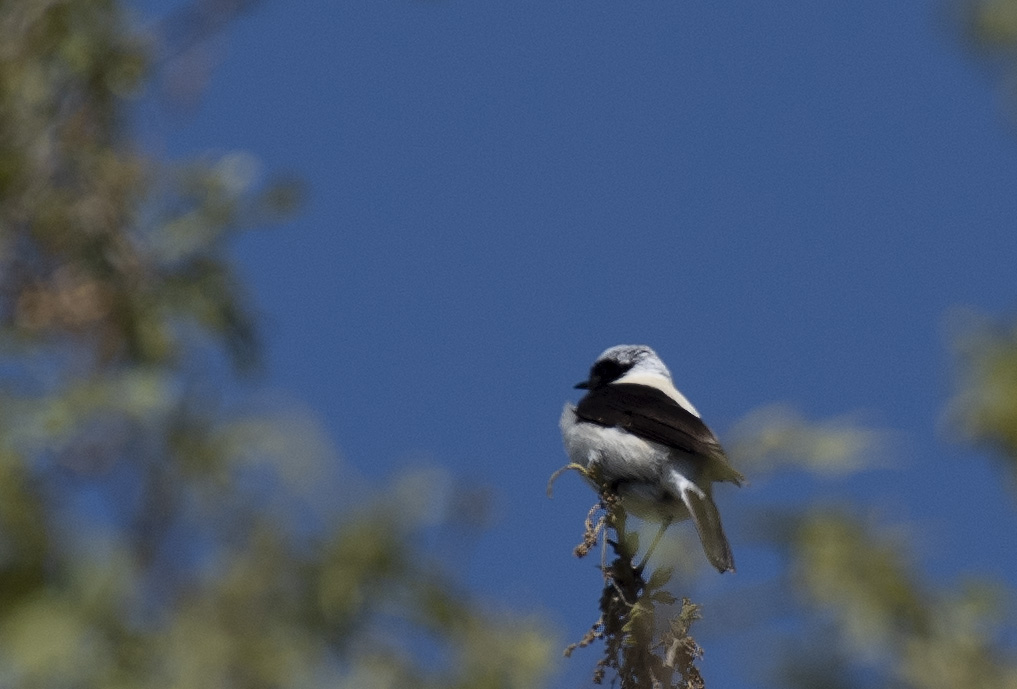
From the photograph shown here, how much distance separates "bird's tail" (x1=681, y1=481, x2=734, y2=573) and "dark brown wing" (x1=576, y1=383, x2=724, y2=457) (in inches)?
7.1

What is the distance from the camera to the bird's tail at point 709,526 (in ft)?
15.6

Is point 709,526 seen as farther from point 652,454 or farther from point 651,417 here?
point 651,417

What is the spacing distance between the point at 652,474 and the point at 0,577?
11.1 feet

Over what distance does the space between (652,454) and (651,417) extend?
0.25 metres

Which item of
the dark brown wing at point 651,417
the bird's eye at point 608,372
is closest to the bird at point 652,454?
the dark brown wing at point 651,417

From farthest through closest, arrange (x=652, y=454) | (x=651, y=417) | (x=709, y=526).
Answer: (x=651, y=417), (x=652, y=454), (x=709, y=526)

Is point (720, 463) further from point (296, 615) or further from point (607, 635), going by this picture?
point (296, 615)

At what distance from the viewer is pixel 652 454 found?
212 inches

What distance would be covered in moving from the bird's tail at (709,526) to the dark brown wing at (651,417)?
0.59ft

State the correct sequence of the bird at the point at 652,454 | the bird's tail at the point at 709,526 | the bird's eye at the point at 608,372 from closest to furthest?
the bird's tail at the point at 709,526 < the bird at the point at 652,454 < the bird's eye at the point at 608,372

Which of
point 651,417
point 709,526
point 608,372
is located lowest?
point 709,526

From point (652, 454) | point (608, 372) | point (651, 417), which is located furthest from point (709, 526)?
point (608, 372)

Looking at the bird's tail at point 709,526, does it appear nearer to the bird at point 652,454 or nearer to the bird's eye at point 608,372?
the bird at point 652,454

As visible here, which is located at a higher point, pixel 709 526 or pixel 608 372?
pixel 608 372
